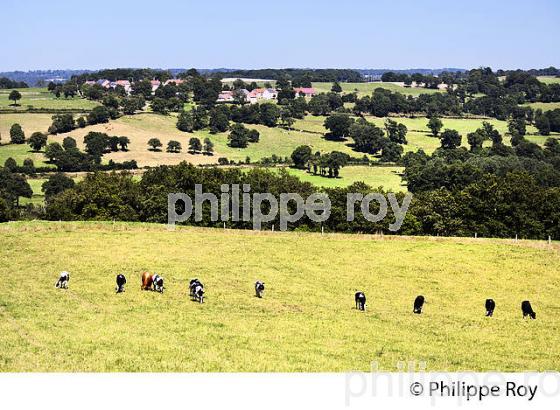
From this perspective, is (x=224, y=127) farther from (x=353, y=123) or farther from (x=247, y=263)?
(x=247, y=263)

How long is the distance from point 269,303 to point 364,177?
342ft

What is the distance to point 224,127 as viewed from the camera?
193500 millimetres

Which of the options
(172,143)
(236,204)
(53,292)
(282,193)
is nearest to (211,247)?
(53,292)

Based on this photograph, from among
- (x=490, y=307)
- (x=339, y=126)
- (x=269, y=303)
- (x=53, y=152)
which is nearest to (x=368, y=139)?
(x=339, y=126)

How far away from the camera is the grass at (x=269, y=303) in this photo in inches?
990

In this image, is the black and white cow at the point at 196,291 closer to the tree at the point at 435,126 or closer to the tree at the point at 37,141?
the tree at the point at 37,141

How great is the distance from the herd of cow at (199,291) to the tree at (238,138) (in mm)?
138904

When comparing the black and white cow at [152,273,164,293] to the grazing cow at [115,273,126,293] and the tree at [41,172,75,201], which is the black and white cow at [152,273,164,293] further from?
the tree at [41,172,75,201]

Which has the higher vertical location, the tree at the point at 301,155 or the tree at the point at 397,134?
the tree at the point at 397,134

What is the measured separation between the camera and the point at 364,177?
13850 cm

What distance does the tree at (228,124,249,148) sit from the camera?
17638cm

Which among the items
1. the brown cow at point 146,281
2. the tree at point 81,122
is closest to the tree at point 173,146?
the tree at point 81,122

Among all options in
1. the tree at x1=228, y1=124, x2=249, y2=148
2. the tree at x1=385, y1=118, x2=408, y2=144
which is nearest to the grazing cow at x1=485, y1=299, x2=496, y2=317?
the tree at x1=228, y1=124, x2=249, y2=148

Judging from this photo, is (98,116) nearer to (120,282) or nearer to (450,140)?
(450,140)
